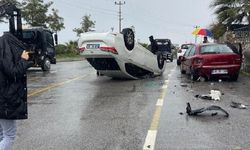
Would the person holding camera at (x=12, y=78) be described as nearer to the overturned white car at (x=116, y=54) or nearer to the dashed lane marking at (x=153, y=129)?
the dashed lane marking at (x=153, y=129)

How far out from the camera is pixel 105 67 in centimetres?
1862

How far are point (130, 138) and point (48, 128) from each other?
1803 millimetres

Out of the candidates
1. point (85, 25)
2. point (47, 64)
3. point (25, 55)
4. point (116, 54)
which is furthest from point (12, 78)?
point (85, 25)

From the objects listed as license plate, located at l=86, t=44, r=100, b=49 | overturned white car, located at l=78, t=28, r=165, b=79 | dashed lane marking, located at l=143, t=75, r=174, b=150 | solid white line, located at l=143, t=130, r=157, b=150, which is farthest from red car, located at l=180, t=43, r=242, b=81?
solid white line, located at l=143, t=130, r=157, b=150

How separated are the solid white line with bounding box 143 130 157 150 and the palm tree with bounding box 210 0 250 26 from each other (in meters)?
21.3

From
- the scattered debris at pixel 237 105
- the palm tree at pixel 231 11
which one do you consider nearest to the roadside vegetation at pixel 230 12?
the palm tree at pixel 231 11

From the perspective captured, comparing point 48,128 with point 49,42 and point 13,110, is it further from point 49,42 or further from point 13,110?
point 49,42

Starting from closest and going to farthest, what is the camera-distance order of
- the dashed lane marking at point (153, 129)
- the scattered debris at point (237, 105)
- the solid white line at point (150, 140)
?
the solid white line at point (150, 140)
the dashed lane marking at point (153, 129)
the scattered debris at point (237, 105)

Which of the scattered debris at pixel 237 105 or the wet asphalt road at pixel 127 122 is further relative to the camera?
the scattered debris at pixel 237 105

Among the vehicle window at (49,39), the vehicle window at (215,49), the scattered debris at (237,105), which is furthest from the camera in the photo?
the vehicle window at (49,39)

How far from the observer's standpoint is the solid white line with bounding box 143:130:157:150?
7.22m

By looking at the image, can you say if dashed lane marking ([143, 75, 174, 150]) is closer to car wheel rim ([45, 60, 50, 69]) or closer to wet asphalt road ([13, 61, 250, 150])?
wet asphalt road ([13, 61, 250, 150])

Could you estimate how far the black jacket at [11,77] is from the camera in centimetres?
512

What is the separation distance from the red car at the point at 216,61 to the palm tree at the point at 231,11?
10525mm
